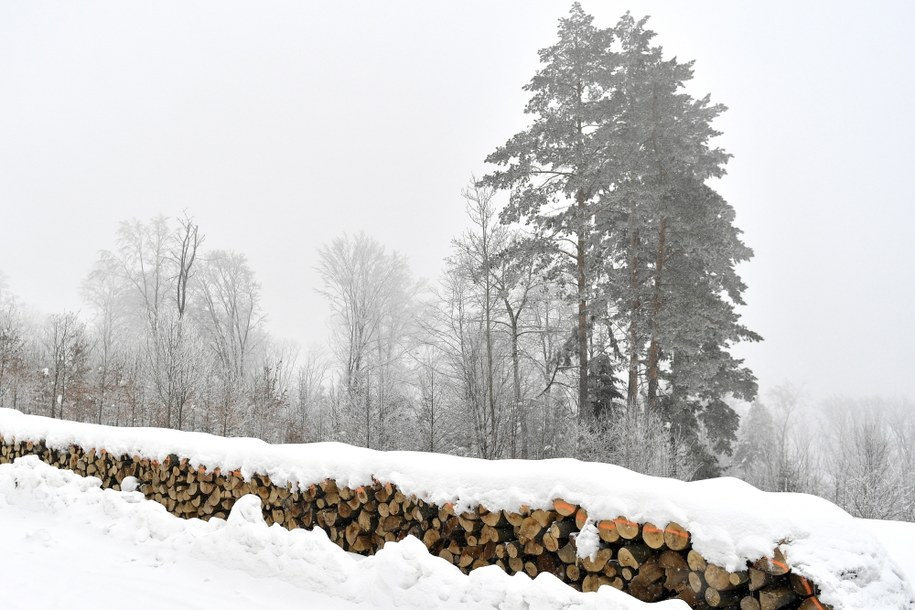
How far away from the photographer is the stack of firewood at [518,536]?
103 inches

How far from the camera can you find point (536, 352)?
24.2 metres

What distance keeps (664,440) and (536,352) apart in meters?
11.5

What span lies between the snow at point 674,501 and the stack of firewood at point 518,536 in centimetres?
7

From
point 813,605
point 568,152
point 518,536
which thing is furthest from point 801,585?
point 568,152

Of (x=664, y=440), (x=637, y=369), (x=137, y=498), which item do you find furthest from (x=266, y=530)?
(x=637, y=369)

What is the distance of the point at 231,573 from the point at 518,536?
250cm

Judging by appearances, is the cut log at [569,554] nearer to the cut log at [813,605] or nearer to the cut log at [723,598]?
the cut log at [723,598]

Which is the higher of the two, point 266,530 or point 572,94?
point 572,94

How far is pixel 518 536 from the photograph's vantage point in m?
3.49

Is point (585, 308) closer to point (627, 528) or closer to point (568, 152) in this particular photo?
point (568, 152)

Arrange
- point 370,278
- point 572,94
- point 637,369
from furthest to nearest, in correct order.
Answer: point 370,278
point 572,94
point 637,369

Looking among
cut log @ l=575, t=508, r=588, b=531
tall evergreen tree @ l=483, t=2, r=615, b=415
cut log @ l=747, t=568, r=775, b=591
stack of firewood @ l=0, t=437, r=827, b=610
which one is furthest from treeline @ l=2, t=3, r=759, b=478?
cut log @ l=747, t=568, r=775, b=591

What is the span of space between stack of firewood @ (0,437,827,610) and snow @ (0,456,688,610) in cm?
29

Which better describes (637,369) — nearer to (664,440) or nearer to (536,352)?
(664,440)
